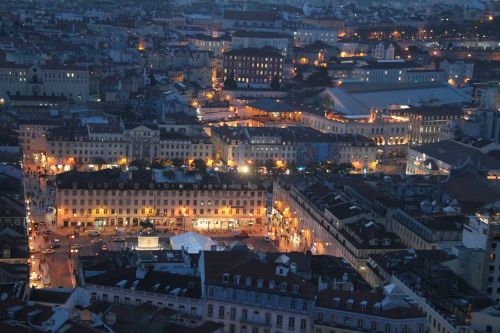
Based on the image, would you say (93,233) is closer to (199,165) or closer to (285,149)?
(199,165)

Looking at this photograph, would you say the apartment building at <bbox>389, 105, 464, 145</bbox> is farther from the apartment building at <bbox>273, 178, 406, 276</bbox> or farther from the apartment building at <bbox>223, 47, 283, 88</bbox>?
the apartment building at <bbox>273, 178, 406, 276</bbox>

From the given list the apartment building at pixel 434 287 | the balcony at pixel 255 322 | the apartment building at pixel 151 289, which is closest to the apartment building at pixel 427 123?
the apartment building at pixel 434 287

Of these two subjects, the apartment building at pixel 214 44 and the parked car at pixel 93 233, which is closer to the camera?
the parked car at pixel 93 233

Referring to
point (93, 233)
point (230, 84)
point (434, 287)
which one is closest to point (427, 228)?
point (434, 287)

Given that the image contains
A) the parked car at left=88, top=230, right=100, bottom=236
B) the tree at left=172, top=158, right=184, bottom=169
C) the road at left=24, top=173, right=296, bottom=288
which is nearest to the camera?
the road at left=24, top=173, right=296, bottom=288

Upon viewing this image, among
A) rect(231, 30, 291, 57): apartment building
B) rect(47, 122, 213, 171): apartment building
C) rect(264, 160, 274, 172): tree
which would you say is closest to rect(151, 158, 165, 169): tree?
rect(47, 122, 213, 171): apartment building

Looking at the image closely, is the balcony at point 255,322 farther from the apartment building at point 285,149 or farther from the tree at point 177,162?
the apartment building at point 285,149

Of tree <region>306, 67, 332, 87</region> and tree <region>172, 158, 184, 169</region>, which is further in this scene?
tree <region>306, 67, 332, 87</region>

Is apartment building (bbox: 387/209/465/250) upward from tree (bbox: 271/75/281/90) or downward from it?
upward
